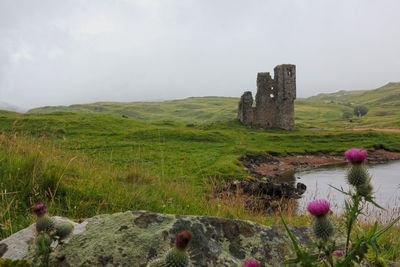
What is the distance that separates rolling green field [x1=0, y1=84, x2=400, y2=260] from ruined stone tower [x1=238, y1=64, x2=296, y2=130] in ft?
8.60

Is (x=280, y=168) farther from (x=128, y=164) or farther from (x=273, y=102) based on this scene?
(x=273, y=102)

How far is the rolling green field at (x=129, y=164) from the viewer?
173 inches

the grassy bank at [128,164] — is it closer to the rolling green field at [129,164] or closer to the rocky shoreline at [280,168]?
the rolling green field at [129,164]

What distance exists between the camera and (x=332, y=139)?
38.2 meters

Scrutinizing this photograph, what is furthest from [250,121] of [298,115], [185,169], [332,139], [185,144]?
[298,115]

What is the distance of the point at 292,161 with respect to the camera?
28.3 m

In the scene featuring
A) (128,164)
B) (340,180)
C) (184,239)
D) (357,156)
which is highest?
(357,156)

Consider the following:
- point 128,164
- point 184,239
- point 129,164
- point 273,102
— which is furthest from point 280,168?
point 184,239

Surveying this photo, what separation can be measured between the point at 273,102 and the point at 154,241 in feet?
151

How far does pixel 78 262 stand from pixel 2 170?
373 cm

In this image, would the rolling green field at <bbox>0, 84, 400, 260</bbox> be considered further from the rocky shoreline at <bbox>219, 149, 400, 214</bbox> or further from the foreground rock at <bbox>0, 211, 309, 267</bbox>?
the rocky shoreline at <bbox>219, 149, 400, 214</bbox>

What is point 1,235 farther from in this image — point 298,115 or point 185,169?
point 298,115

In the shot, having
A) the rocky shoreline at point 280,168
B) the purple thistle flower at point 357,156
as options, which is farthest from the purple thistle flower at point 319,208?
the rocky shoreline at point 280,168

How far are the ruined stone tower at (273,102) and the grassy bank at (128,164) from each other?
2862 millimetres
